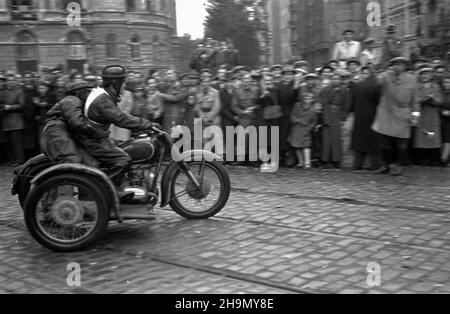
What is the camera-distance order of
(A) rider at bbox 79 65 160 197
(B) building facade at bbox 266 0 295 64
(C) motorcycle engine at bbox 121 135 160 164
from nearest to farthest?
(A) rider at bbox 79 65 160 197 < (C) motorcycle engine at bbox 121 135 160 164 < (B) building facade at bbox 266 0 295 64

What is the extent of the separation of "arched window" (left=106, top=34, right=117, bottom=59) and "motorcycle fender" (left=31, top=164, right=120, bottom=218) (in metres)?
49.6

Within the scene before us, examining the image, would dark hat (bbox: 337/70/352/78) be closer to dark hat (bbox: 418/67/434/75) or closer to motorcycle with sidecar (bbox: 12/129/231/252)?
dark hat (bbox: 418/67/434/75)

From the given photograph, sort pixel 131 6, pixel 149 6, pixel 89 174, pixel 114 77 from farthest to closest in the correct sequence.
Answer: pixel 149 6
pixel 131 6
pixel 114 77
pixel 89 174

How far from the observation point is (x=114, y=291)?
475cm

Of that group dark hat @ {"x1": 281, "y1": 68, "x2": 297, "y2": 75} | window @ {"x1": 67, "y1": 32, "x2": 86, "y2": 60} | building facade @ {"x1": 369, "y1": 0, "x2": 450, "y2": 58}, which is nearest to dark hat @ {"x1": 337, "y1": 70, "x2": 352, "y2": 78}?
dark hat @ {"x1": 281, "y1": 68, "x2": 297, "y2": 75}

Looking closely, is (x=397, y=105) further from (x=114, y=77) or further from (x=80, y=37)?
(x=80, y=37)

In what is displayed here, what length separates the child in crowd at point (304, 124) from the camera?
11.1 meters

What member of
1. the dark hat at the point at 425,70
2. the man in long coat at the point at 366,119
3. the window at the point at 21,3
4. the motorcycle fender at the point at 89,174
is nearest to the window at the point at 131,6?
the window at the point at 21,3

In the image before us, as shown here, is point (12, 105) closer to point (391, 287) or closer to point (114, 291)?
point (114, 291)

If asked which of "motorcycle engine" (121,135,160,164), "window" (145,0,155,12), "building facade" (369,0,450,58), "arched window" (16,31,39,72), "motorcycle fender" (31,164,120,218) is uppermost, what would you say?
"window" (145,0,155,12)

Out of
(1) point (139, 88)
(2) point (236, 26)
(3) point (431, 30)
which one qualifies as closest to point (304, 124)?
(1) point (139, 88)

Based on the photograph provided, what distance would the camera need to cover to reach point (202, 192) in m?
Answer: 7.14

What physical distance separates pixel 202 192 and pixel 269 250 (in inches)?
64.0

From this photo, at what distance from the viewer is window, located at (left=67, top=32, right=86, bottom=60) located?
5331cm
